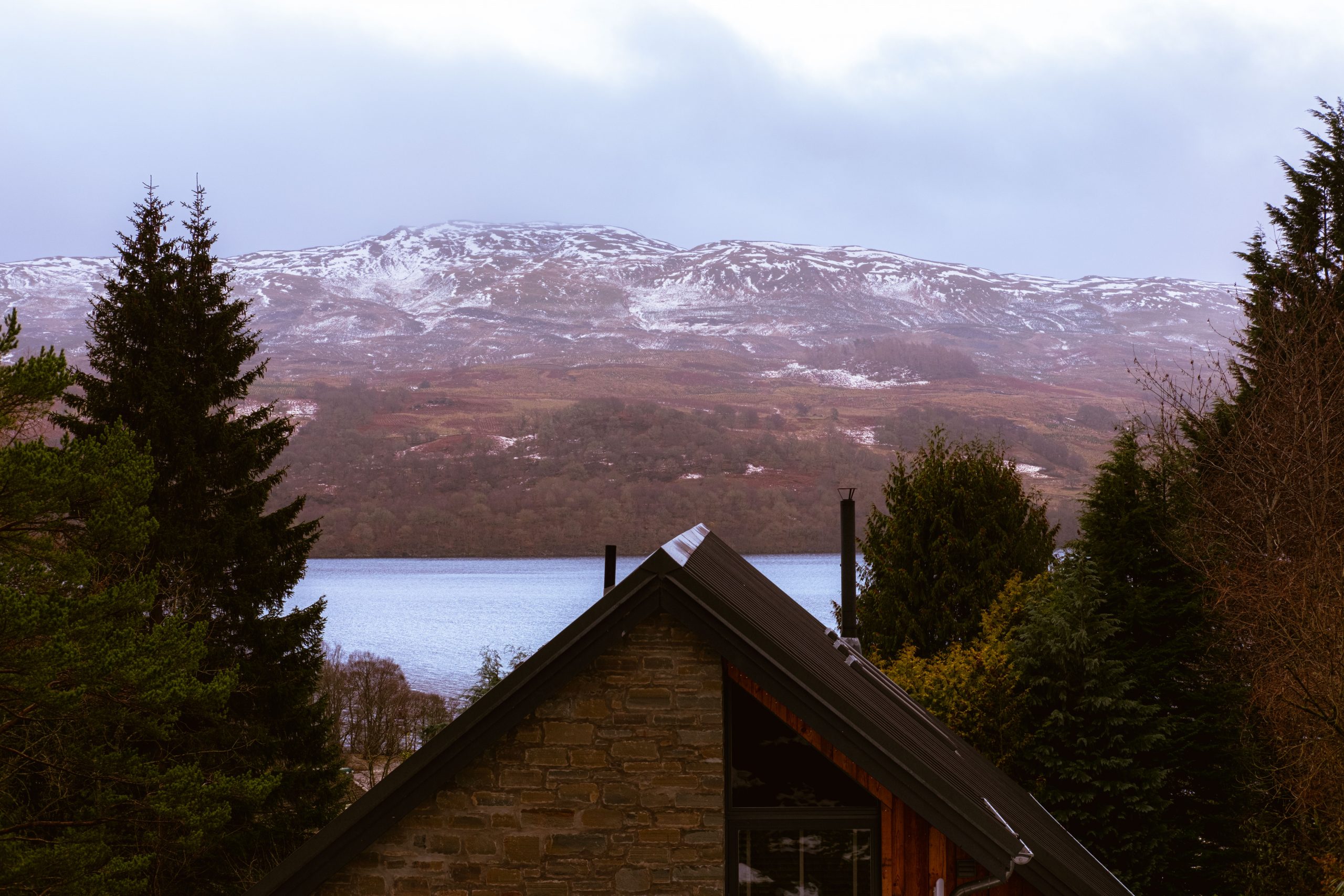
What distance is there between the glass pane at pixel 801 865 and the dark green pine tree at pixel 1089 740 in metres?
13.4

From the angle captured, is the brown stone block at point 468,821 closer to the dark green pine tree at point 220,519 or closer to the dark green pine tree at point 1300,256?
the dark green pine tree at point 220,519

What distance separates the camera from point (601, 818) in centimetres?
787

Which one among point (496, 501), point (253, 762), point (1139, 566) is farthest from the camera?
point (496, 501)

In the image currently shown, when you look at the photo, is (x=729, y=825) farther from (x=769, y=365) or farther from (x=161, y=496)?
(x=769, y=365)

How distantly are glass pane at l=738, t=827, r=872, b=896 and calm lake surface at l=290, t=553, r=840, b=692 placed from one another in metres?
20.1

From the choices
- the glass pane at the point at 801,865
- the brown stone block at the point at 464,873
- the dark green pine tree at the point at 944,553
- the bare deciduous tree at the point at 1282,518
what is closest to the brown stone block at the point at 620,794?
the glass pane at the point at 801,865

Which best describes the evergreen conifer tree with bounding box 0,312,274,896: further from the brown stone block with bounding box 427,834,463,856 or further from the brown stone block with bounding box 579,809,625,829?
the brown stone block with bounding box 579,809,625,829

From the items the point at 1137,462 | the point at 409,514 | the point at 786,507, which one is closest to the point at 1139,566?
the point at 1137,462

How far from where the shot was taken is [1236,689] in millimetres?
22125

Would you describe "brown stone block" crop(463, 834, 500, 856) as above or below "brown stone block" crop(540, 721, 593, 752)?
below

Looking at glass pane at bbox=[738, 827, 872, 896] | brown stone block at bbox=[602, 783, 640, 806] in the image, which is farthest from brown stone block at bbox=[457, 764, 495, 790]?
glass pane at bbox=[738, 827, 872, 896]

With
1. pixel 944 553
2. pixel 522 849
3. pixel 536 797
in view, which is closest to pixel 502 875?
pixel 522 849

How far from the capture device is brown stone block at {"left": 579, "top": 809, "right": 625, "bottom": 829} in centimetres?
785

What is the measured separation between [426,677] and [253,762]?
26337mm
